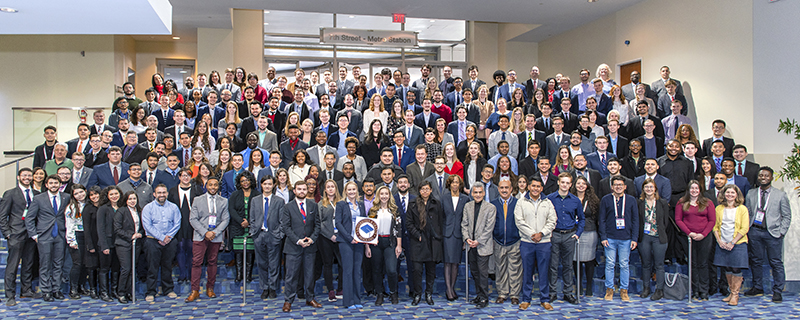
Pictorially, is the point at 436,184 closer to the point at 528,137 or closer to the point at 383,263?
the point at 383,263

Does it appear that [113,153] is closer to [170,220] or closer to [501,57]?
[170,220]

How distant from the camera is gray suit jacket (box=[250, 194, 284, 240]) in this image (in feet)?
21.3

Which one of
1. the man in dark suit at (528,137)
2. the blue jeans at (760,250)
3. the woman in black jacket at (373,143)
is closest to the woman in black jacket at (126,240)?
the woman in black jacket at (373,143)

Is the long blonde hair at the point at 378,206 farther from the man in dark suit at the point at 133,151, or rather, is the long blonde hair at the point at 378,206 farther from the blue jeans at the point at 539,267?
the man in dark suit at the point at 133,151

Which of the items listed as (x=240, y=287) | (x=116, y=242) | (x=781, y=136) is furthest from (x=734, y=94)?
(x=116, y=242)

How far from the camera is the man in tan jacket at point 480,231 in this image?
6469mm

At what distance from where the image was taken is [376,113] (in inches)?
358

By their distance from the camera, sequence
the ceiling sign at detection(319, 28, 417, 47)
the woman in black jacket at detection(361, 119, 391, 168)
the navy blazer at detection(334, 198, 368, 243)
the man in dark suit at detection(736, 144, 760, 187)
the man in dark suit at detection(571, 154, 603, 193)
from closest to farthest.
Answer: the navy blazer at detection(334, 198, 368, 243) < the man in dark suit at detection(571, 154, 603, 193) < the man in dark suit at detection(736, 144, 760, 187) < the woman in black jacket at detection(361, 119, 391, 168) < the ceiling sign at detection(319, 28, 417, 47)

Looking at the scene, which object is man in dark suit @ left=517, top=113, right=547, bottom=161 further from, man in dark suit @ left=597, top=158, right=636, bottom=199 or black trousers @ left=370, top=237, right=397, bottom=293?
black trousers @ left=370, top=237, right=397, bottom=293

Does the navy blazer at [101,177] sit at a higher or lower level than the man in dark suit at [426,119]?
lower

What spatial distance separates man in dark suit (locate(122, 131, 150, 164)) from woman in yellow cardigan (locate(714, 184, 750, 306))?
748cm

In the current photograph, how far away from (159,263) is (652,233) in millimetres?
5814

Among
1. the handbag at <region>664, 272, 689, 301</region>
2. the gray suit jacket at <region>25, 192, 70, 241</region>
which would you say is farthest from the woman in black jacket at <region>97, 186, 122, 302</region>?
the handbag at <region>664, 272, 689, 301</region>

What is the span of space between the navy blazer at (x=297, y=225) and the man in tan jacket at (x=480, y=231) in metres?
1.68
